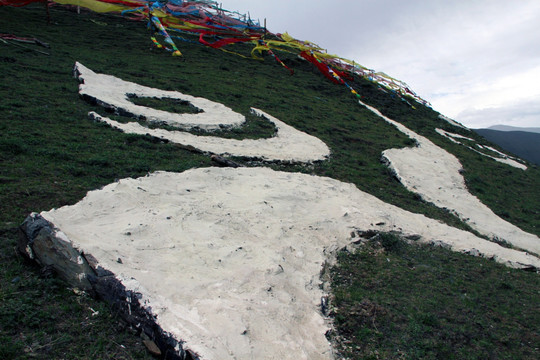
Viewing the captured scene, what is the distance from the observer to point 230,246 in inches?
175

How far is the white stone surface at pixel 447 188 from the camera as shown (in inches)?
339

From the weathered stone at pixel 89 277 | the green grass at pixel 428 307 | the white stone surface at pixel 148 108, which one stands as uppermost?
the white stone surface at pixel 148 108

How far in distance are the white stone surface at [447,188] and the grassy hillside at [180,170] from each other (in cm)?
55

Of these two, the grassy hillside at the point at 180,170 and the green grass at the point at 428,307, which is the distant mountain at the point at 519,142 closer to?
the grassy hillside at the point at 180,170

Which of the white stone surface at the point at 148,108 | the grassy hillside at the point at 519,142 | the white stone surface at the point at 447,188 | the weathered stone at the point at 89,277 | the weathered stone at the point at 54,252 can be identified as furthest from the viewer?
the grassy hillside at the point at 519,142

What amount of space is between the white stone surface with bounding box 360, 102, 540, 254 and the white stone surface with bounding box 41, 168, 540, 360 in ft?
7.02

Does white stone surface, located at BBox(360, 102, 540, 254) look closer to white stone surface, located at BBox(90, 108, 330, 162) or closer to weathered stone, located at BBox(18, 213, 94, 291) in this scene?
white stone surface, located at BBox(90, 108, 330, 162)

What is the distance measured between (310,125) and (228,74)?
7409 millimetres

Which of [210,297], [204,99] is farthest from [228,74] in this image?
[210,297]

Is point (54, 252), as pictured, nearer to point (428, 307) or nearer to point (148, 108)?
point (428, 307)

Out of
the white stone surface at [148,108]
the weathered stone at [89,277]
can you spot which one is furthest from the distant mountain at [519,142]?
the weathered stone at [89,277]

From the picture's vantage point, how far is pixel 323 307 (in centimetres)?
384

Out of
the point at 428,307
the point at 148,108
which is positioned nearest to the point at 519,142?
the point at 148,108

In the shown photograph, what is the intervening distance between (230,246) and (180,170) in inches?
115
